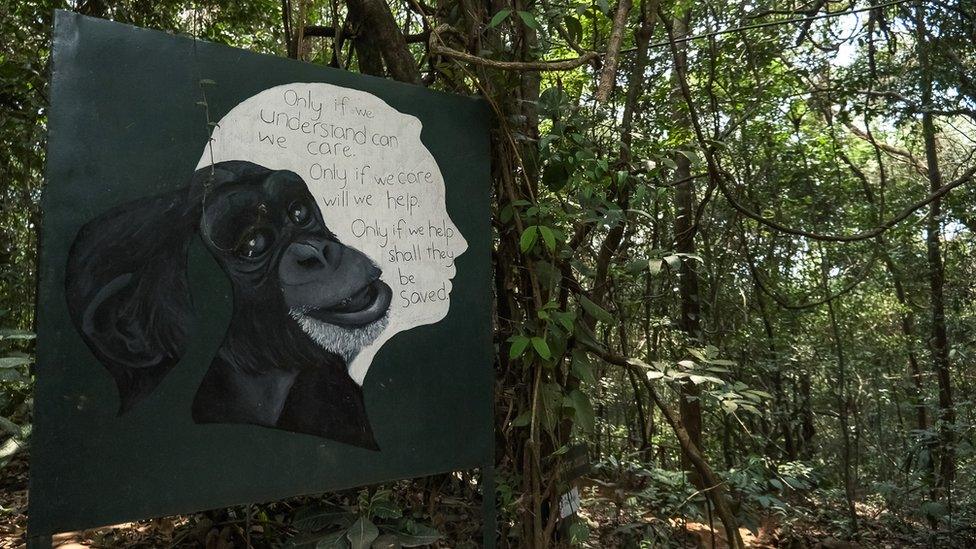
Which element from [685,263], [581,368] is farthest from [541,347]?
[685,263]

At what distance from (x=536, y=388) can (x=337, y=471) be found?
0.69 m

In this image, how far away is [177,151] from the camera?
1693 mm

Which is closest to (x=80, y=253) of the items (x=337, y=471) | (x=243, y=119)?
(x=243, y=119)

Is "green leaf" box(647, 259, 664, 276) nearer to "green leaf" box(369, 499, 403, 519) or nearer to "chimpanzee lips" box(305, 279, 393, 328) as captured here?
"chimpanzee lips" box(305, 279, 393, 328)

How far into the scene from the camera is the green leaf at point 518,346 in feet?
6.84

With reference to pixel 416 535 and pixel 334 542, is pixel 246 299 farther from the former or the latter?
pixel 416 535

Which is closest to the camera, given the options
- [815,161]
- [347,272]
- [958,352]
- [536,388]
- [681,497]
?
[347,272]

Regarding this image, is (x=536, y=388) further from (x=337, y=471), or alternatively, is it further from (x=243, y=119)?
(x=243, y=119)

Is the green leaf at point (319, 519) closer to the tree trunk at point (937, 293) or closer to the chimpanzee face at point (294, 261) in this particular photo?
the chimpanzee face at point (294, 261)

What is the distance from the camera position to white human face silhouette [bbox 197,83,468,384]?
1847 millimetres

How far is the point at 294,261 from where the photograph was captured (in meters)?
1.88

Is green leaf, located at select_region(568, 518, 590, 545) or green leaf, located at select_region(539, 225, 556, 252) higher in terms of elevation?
green leaf, located at select_region(539, 225, 556, 252)

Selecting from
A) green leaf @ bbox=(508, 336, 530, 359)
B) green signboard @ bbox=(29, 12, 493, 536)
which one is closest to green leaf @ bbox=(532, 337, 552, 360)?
green leaf @ bbox=(508, 336, 530, 359)

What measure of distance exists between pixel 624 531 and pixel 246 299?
2.11 meters
